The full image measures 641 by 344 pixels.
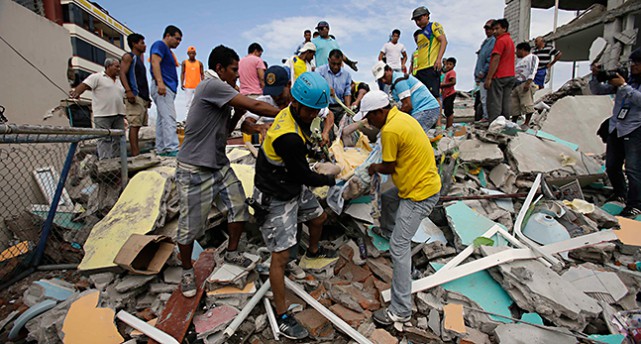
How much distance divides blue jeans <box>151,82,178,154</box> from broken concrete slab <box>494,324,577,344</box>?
185 inches

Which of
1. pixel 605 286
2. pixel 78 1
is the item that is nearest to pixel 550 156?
pixel 605 286

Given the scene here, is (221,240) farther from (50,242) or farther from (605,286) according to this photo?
(605,286)

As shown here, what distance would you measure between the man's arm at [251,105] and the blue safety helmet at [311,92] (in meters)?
0.37

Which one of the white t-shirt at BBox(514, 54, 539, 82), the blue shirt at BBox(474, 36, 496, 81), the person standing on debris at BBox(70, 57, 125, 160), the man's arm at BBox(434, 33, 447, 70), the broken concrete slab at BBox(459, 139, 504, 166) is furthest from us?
the white t-shirt at BBox(514, 54, 539, 82)

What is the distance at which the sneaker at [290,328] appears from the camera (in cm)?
240

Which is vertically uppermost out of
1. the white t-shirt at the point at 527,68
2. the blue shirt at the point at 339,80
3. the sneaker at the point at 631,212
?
the white t-shirt at the point at 527,68

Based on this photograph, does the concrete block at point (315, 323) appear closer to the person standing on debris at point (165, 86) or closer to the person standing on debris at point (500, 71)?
the person standing on debris at point (165, 86)

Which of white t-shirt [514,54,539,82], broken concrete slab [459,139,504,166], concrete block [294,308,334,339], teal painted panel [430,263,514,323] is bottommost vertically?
concrete block [294,308,334,339]

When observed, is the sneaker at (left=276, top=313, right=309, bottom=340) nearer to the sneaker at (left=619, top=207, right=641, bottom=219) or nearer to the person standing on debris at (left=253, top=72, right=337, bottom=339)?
the person standing on debris at (left=253, top=72, right=337, bottom=339)

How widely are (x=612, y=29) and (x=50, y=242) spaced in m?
15.6

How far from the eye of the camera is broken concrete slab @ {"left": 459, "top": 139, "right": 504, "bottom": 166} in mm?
4965

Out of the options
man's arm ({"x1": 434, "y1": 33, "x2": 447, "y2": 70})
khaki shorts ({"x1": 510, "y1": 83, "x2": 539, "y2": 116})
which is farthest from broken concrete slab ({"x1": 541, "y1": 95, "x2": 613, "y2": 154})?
man's arm ({"x1": 434, "y1": 33, "x2": 447, "y2": 70})

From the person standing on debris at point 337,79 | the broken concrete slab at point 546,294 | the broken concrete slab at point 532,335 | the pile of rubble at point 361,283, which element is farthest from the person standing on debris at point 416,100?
the broken concrete slab at point 532,335

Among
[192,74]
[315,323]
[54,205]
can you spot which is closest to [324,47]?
[192,74]
